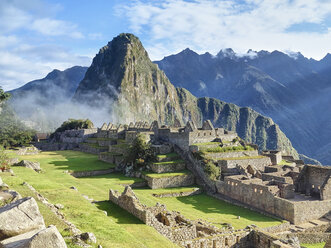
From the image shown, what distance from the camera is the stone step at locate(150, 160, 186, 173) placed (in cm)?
2994

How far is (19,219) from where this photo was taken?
566 centimetres

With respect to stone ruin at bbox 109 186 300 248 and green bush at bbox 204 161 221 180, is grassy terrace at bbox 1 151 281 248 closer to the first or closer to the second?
stone ruin at bbox 109 186 300 248

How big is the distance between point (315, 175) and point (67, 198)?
22.9 metres

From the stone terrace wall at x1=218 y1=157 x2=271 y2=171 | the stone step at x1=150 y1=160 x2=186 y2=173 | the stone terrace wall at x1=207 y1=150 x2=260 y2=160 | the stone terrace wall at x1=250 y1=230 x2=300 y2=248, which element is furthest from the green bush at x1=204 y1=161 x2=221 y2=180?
the stone terrace wall at x1=250 y1=230 x2=300 y2=248

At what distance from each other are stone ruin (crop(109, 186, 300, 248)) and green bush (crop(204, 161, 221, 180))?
11370mm

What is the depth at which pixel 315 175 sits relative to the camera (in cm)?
2662

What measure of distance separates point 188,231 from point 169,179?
14.5 m

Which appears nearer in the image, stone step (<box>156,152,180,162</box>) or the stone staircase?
the stone staircase

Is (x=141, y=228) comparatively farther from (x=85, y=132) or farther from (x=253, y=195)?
(x=85, y=132)

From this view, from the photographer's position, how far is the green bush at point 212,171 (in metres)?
28.5

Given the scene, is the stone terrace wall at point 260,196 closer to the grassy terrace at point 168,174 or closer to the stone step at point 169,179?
the stone step at point 169,179

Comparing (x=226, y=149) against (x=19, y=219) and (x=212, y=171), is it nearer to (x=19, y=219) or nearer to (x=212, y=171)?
(x=212, y=171)

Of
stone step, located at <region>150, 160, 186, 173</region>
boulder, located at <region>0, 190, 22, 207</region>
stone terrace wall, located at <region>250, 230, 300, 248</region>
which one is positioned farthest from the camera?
stone step, located at <region>150, 160, 186, 173</region>

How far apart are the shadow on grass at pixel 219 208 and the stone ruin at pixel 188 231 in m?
4.57
